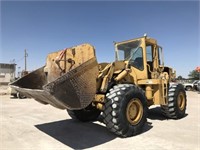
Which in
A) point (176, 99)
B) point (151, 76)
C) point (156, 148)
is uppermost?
point (151, 76)

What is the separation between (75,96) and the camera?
190 inches

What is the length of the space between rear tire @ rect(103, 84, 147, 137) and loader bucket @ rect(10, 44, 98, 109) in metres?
0.51

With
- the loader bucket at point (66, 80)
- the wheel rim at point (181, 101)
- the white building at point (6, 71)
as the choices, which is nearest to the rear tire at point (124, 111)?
the loader bucket at point (66, 80)

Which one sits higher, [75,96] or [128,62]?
[128,62]

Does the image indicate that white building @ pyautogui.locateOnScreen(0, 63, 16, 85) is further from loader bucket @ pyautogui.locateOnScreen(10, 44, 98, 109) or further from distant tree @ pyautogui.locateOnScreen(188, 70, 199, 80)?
loader bucket @ pyautogui.locateOnScreen(10, 44, 98, 109)

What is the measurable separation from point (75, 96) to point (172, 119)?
421cm

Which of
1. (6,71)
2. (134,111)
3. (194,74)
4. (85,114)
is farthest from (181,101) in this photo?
(194,74)

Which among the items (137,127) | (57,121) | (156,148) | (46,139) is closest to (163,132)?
(137,127)

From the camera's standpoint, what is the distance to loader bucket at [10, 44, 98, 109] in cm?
453

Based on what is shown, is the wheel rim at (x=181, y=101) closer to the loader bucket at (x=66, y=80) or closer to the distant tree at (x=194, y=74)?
the loader bucket at (x=66, y=80)

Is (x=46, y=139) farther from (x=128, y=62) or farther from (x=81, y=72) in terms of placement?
(x=128, y=62)

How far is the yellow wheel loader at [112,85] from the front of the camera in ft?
15.9

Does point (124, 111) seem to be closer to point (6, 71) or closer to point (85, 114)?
point (85, 114)

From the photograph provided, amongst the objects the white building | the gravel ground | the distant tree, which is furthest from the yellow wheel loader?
the distant tree
